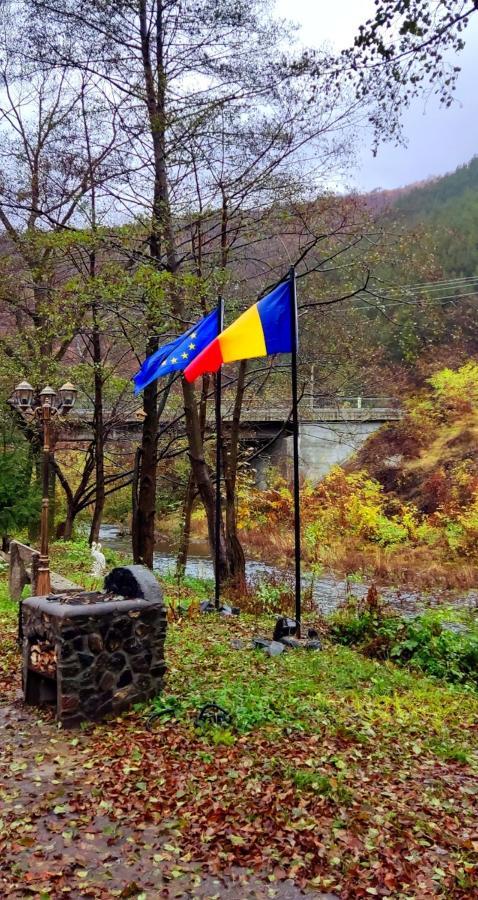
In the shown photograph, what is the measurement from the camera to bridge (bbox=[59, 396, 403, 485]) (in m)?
16.7

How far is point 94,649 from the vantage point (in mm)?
5535

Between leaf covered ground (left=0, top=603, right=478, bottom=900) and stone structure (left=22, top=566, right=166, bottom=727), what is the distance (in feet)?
0.63

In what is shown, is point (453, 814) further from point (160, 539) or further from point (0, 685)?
point (160, 539)

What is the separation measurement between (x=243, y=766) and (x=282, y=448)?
68.3 ft

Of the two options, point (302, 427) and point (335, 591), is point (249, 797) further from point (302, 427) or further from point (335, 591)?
point (302, 427)

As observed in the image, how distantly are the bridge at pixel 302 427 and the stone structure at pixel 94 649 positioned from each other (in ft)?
24.9

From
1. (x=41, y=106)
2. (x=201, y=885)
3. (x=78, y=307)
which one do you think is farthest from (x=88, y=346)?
(x=201, y=885)

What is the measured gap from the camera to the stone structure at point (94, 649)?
546 centimetres

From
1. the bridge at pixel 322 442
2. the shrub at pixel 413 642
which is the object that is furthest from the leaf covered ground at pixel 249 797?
the bridge at pixel 322 442

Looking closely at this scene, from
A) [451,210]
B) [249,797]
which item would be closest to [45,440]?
[249,797]

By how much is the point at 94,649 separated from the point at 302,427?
17.6 m

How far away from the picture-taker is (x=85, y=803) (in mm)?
4297

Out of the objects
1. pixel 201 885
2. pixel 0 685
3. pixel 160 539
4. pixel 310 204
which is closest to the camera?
pixel 201 885

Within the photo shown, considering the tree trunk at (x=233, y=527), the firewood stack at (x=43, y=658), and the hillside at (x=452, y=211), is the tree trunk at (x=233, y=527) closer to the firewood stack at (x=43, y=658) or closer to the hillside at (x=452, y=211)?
the firewood stack at (x=43, y=658)
